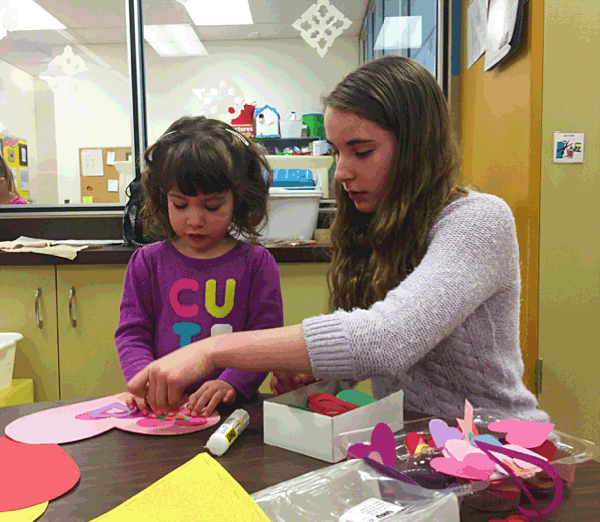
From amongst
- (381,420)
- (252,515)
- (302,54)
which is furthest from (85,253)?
(252,515)

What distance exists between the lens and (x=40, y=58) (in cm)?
255

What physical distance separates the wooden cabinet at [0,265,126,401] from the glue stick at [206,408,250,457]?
1418mm

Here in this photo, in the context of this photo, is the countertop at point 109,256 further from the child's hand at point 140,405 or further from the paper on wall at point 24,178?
the child's hand at point 140,405

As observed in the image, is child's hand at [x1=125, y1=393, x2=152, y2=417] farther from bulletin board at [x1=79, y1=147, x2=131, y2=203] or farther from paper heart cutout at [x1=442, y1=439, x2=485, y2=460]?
bulletin board at [x1=79, y1=147, x2=131, y2=203]

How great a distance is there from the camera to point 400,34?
101 inches

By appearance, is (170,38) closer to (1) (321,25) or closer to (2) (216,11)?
(2) (216,11)

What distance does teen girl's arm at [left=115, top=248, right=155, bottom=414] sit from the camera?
100 centimetres

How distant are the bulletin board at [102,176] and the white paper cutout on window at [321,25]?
1020 millimetres

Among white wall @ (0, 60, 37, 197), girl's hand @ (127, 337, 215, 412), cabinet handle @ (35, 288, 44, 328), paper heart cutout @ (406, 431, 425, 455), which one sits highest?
white wall @ (0, 60, 37, 197)

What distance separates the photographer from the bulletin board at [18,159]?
2545 mm

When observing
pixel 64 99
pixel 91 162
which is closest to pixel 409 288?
pixel 91 162

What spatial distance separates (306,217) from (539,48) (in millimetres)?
994

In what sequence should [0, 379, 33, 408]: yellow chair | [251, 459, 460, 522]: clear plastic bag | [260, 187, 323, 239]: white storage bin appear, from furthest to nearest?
[260, 187, 323, 239]: white storage bin, [0, 379, 33, 408]: yellow chair, [251, 459, 460, 522]: clear plastic bag

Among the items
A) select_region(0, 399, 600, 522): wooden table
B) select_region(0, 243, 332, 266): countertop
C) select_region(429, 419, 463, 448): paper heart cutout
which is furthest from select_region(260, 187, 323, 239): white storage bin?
select_region(429, 419, 463, 448): paper heart cutout
